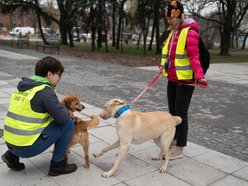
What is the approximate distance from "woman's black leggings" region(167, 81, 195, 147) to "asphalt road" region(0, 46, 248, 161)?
86cm

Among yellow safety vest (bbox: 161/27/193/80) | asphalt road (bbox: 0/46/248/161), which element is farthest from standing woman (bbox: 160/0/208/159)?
asphalt road (bbox: 0/46/248/161)

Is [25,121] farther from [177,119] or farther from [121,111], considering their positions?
[177,119]

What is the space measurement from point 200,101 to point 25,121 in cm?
629

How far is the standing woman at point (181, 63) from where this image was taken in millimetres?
4152

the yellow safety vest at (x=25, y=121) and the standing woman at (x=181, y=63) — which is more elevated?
the standing woman at (x=181, y=63)

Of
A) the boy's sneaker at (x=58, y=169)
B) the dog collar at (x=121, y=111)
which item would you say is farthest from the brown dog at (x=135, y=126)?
the boy's sneaker at (x=58, y=169)

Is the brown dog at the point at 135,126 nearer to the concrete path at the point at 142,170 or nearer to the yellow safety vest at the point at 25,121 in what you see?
the concrete path at the point at 142,170

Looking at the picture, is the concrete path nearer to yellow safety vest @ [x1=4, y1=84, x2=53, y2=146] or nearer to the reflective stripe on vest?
yellow safety vest @ [x1=4, y1=84, x2=53, y2=146]

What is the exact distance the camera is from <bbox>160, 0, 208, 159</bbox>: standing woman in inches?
163

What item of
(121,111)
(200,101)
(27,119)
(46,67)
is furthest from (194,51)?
(200,101)

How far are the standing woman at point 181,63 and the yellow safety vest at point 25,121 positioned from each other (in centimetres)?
183

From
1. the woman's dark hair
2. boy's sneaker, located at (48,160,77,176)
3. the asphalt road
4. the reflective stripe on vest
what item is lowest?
the asphalt road

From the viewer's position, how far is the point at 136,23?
30453 millimetres

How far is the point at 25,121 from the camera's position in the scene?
11.4ft
